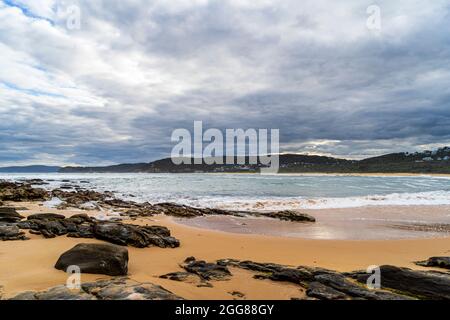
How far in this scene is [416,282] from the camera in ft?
16.8

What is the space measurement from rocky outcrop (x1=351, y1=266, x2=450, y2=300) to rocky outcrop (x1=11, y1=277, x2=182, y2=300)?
3645 mm

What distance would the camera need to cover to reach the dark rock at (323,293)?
4.64m

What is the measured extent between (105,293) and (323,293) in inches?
→ 128

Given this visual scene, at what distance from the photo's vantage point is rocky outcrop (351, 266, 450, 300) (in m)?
4.86

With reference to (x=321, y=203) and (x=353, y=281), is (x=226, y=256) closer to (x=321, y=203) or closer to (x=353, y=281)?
(x=353, y=281)

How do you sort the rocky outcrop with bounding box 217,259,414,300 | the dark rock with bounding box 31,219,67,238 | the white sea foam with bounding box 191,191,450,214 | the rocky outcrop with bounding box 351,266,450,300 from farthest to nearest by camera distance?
the white sea foam with bounding box 191,191,450,214, the dark rock with bounding box 31,219,67,238, the rocky outcrop with bounding box 351,266,450,300, the rocky outcrop with bounding box 217,259,414,300

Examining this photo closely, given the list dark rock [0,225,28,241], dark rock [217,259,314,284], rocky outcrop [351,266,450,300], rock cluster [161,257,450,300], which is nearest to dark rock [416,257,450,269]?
rock cluster [161,257,450,300]

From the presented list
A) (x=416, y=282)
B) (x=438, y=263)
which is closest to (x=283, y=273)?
(x=416, y=282)

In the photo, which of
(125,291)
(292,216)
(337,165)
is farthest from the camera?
(337,165)

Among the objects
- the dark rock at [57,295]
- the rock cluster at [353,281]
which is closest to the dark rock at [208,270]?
the rock cluster at [353,281]

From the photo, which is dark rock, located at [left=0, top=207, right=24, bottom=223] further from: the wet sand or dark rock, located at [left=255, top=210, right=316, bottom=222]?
dark rock, located at [left=255, top=210, right=316, bottom=222]

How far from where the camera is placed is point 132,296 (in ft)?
13.2

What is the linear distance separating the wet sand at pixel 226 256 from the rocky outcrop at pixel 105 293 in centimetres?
55
